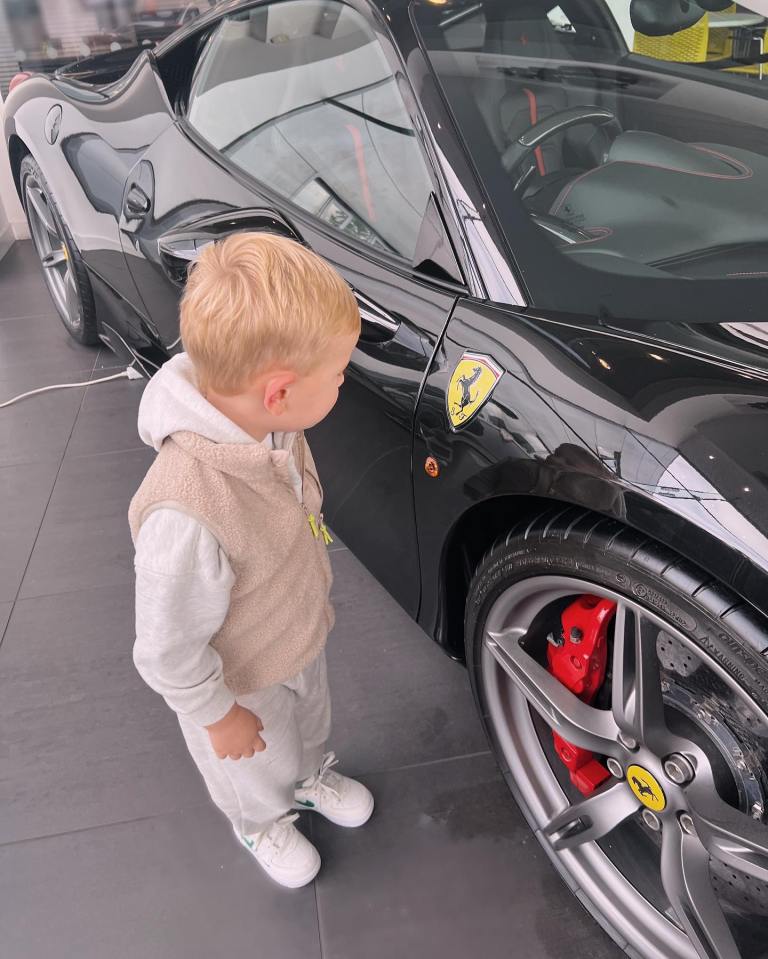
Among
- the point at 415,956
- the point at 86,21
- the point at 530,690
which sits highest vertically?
the point at 86,21

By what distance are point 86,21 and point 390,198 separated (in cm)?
392

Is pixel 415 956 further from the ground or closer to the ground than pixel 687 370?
closer to the ground

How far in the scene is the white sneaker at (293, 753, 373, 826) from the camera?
4.79 feet

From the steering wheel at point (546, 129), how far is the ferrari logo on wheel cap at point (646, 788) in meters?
0.89

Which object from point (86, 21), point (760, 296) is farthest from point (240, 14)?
point (86, 21)

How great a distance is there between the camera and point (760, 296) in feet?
3.77

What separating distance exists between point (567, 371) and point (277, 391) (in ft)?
1.30

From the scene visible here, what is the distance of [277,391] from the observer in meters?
0.89

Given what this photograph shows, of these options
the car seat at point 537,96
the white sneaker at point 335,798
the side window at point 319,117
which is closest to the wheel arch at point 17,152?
the side window at point 319,117

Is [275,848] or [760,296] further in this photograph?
[275,848]

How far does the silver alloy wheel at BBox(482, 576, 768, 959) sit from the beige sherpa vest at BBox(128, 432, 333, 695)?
0.97ft

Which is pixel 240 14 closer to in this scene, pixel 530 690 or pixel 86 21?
pixel 530 690

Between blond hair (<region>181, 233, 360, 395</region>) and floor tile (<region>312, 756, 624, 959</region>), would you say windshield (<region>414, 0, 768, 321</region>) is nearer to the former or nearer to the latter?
blond hair (<region>181, 233, 360, 395</region>)

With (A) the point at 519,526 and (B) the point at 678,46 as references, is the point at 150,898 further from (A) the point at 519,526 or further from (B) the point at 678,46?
(B) the point at 678,46
